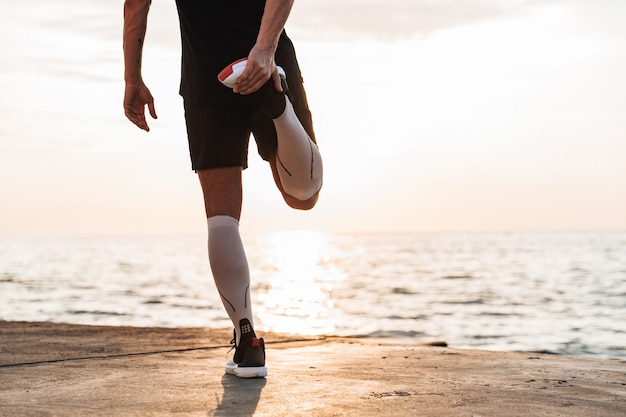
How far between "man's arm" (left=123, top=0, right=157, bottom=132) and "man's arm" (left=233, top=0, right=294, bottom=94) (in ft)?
2.29

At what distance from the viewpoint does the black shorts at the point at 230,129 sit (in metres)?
3.02

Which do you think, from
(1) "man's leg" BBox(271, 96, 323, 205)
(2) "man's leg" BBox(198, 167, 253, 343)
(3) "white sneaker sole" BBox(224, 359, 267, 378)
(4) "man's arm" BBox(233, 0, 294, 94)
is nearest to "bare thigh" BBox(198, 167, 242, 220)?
(2) "man's leg" BBox(198, 167, 253, 343)

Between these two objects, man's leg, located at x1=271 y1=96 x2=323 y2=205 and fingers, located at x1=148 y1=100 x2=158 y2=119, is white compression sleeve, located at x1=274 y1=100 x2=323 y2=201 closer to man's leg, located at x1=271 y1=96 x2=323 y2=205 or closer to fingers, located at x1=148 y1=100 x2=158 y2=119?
man's leg, located at x1=271 y1=96 x2=323 y2=205

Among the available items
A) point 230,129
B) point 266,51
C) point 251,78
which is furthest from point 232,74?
point 230,129

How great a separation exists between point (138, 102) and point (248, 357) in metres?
1.20

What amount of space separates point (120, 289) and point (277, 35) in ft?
68.6

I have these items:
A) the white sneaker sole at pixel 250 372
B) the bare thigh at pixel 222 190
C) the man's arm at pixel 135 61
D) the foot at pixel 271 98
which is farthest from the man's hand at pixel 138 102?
the white sneaker sole at pixel 250 372

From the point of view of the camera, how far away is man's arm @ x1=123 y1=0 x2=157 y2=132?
10.8 feet

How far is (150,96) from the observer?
3.30 m

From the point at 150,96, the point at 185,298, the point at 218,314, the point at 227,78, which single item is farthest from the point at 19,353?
the point at 185,298

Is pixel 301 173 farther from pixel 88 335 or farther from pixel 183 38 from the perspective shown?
pixel 88 335

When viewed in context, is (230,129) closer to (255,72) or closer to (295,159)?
(295,159)

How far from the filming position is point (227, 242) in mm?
3088

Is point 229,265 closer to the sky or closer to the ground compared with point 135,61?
closer to the ground
